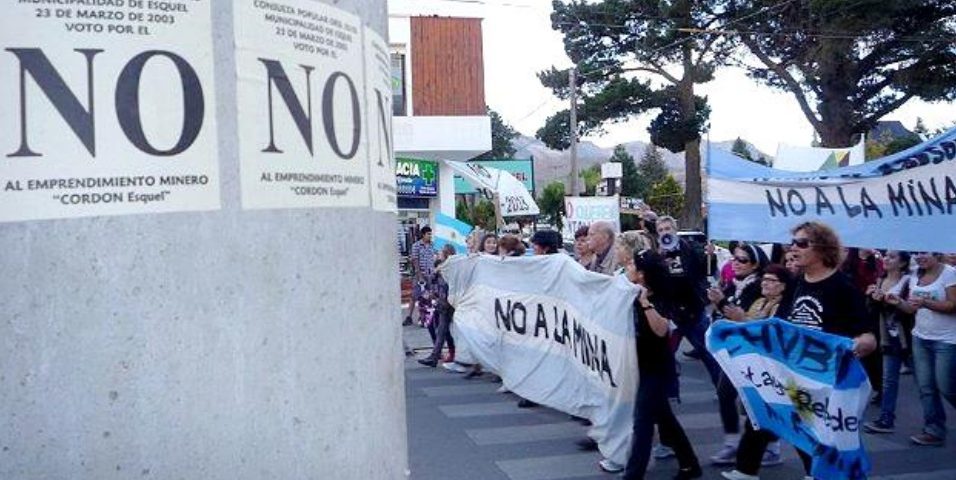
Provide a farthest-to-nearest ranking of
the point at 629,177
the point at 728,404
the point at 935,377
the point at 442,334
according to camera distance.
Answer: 1. the point at 629,177
2. the point at 442,334
3. the point at 935,377
4. the point at 728,404

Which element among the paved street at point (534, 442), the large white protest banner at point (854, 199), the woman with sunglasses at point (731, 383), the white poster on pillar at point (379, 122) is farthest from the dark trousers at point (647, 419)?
the white poster on pillar at point (379, 122)

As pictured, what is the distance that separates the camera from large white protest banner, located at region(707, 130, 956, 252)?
6914 millimetres

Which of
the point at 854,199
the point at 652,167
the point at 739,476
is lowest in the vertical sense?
the point at 739,476

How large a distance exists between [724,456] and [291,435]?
6.01 m

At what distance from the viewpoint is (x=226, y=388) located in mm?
1843

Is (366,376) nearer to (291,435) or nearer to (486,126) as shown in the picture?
(291,435)

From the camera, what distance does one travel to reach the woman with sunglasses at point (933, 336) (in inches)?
291

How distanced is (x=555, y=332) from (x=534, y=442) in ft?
4.86

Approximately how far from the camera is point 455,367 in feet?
→ 43.0

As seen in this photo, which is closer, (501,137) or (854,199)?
(854,199)

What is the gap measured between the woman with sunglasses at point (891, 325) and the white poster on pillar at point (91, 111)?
298 inches

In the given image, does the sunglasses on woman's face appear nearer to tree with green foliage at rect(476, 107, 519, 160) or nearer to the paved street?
the paved street

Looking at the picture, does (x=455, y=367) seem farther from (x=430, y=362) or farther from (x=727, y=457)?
(x=727, y=457)

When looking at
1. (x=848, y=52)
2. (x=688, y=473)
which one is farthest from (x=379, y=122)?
(x=848, y=52)
